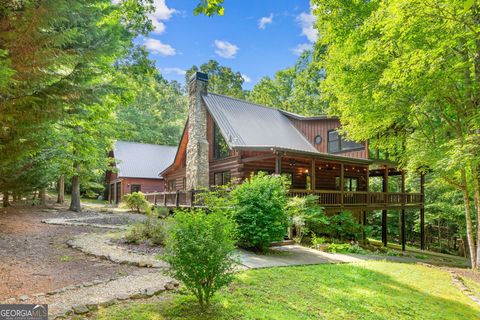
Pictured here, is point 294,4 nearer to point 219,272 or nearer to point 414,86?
point 414,86

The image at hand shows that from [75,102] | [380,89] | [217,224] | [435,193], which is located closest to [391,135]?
[380,89]

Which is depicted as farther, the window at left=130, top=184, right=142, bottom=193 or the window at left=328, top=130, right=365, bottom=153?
the window at left=130, top=184, right=142, bottom=193

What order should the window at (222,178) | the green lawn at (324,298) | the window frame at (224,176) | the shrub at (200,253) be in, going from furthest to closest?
the window at (222,178), the window frame at (224,176), the green lawn at (324,298), the shrub at (200,253)

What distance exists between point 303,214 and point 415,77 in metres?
5.92

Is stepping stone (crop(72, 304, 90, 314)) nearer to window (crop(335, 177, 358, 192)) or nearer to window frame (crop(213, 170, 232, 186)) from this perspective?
window frame (crop(213, 170, 232, 186))

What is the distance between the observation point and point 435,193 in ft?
76.3

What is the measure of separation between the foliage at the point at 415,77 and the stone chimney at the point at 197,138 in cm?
768

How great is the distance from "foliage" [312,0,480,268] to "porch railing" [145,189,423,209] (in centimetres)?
322

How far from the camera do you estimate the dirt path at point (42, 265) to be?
5285mm

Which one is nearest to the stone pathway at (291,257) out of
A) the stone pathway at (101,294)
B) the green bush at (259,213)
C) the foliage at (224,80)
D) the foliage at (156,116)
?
the green bush at (259,213)

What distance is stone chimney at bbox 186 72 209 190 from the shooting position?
18000 millimetres

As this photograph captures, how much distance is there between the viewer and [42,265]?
21.4ft

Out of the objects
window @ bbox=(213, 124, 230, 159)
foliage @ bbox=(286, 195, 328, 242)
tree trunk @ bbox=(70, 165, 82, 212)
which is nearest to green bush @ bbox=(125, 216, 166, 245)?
foliage @ bbox=(286, 195, 328, 242)

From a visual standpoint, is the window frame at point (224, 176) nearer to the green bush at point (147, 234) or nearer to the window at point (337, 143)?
Result: the window at point (337, 143)
